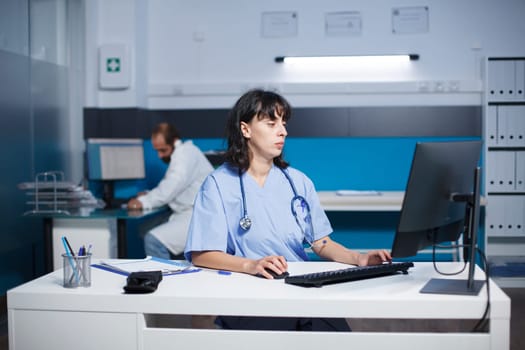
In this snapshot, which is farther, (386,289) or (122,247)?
(122,247)

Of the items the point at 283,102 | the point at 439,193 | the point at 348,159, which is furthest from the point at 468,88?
the point at 439,193

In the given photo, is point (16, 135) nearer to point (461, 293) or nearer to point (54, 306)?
point (54, 306)

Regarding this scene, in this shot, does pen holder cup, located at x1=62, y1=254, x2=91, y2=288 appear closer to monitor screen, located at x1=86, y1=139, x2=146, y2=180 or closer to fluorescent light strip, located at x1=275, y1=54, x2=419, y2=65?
monitor screen, located at x1=86, y1=139, x2=146, y2=180

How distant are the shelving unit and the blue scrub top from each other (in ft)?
9.30

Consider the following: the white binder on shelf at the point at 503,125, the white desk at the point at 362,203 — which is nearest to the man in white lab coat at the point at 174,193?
the white desk at the point at 362,203

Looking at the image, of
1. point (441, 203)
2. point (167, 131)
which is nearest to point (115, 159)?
point (167, 131)

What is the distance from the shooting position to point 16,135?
3.90m

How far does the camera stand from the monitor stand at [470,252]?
5.39 ft

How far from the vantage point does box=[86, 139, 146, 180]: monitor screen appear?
166 inches

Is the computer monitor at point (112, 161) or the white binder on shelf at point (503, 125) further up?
the white binder on shelf at point (503, 125)

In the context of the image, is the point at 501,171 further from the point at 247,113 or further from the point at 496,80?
the point at 247,113

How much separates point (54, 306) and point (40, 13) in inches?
122

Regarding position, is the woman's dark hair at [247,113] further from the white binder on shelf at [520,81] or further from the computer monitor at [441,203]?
the white binder on shelf at [520,81]

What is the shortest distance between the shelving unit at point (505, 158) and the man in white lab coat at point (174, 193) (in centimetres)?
204
